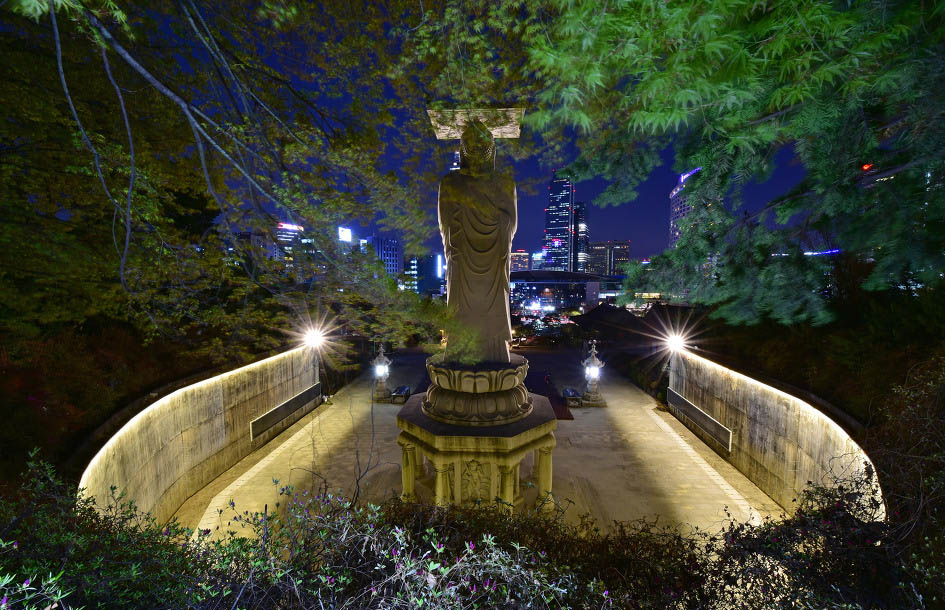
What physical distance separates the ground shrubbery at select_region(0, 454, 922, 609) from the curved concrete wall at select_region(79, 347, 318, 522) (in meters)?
2.24

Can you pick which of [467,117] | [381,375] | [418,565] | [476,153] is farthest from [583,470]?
[381,375]

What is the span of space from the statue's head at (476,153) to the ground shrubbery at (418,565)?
4.59 metres

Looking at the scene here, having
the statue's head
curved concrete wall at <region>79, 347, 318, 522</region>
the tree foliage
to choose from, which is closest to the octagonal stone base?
the tree foliage

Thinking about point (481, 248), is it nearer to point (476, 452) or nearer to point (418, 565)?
point (476, 452)

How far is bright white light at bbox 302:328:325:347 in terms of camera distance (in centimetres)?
1069

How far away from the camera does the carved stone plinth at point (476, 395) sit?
16.9 feet

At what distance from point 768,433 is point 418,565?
8014 mm

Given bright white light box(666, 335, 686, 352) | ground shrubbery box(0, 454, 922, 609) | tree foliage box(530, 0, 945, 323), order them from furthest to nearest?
1. bright white light box(666, 335, 686, 352)
2. tree foliage box(530, 0, 945, 323)
3. ground shrubbery box(0, 454, 922, 609)

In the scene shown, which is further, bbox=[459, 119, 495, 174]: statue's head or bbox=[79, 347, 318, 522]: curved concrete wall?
bbox=[79, 347, 318, 522]: curved concrete wall

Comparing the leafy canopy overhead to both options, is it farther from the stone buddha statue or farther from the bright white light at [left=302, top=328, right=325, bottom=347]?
the bright white light at [left=302, top=328, right=325, bottom=347]

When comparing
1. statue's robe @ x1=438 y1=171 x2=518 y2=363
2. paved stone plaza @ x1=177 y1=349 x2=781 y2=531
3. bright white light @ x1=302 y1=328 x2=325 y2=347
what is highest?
statue's robe @ x1=438 y1=171 x2=518 y2=363

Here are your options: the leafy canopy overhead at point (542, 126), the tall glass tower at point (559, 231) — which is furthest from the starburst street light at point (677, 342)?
the tall glass tower at point (559, 231)

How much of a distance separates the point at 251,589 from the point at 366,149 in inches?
149

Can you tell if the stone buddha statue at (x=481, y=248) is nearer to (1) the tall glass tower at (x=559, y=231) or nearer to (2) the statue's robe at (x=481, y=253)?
(2) the statue's robe at (x=481, y=253)
